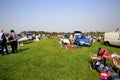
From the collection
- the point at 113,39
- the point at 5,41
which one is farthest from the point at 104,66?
the point at 113,39

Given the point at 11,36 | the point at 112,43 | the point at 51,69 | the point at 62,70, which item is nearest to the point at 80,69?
the point at 62,70

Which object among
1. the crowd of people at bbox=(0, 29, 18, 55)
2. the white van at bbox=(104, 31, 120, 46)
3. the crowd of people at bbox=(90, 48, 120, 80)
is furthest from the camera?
the white van at bbox=(104, 31, 120, 46)

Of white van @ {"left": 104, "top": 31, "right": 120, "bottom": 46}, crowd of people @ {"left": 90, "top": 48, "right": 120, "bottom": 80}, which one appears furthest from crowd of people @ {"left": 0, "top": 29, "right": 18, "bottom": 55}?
white van @ {"left": 104, "top": 31, "right": 120, "bottom": 46}

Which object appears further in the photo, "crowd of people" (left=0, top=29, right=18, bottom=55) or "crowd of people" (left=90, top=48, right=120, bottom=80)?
"crowd of people" (left=0, top=29, right=18, bottom=55)

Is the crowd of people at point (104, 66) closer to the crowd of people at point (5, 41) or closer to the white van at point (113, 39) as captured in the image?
the crowd of people at point (5, 41)

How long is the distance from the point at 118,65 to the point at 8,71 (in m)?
5.88

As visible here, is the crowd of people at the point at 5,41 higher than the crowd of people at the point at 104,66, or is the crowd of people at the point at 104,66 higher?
the crowd of people at the point at 5,41

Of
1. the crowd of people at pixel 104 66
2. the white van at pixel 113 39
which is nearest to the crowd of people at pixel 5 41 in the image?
the crowd of people at pixel 104 66

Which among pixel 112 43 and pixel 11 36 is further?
pixel 112 43

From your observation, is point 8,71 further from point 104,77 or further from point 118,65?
point 118,65

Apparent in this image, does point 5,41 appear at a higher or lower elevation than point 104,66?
higher

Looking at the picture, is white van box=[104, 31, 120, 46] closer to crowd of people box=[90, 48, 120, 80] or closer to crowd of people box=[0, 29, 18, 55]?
crowd of people box=[90, 48, 120, 80]

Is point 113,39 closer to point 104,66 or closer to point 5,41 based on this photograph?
point 5,41

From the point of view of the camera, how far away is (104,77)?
716 cm
